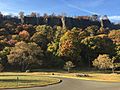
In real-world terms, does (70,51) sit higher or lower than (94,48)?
lower

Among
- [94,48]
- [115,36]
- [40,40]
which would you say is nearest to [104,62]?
[94,48]

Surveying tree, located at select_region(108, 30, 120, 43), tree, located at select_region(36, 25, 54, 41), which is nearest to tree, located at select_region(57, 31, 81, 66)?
tree, located at select_region(36, 25, 54, 41)

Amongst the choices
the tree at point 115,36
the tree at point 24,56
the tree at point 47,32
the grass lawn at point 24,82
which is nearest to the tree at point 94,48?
the tree at point 115,36

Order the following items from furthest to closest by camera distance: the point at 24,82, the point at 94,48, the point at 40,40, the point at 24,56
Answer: the point at 40,40 → the point at 94,48 → the point at 24,56 → the point at 24,82

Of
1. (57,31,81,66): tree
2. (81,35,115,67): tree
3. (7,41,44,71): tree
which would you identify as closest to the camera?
(7,41,44,71): tree

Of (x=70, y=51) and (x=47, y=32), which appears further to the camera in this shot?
(x=47, y=32)

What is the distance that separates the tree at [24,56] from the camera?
8212 cm

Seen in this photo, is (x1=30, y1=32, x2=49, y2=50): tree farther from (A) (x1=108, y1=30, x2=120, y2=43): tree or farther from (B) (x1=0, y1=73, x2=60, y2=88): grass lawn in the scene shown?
(B) (x1=0, y1=73, x2=60, y2=88): grass lawn

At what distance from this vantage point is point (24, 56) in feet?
271

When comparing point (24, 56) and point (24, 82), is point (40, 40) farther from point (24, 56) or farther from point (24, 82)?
point (24, 82)

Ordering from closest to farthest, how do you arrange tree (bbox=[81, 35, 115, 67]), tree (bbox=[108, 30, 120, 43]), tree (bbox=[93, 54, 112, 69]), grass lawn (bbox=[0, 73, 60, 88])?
grass lawn (bbox=[0, 73, 60, 88]) < tree (bbox=[93, 54, 112, 69]) < tree (bbox=[81, 35, 115, 67]) < tree (bbox=[108, 30, 120, 43])

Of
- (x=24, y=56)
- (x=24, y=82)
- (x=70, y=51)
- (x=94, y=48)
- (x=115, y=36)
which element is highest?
(x=115, y=36)

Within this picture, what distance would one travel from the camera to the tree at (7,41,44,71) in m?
82.1

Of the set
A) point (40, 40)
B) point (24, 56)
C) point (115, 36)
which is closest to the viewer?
point (24, 56)
